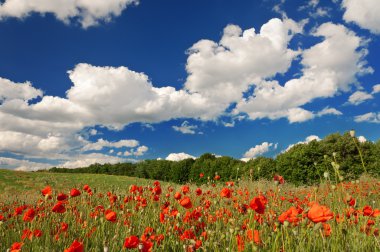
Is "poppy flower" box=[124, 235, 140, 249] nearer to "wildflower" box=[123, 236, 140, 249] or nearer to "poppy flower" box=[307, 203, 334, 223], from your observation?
"wildflower" box=[123, 236, 140, 249]

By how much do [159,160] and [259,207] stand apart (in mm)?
49480

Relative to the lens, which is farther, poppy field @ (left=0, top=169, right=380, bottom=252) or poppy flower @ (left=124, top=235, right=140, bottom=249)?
poppy field @ (left=0, top=169, right=380, bottom=252)

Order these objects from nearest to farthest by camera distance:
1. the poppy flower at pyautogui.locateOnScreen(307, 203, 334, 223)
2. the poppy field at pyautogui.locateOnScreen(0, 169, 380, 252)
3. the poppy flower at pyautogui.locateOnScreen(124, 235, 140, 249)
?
the poppy flower at pyautogui.locateOnScreen(307, 203, 334, 223)
the poppy flower at pyautogui.locateOnScreen(124, 235, 140, 249)
the poppy field at pyautogui.locateOnScreen(0, 169, 380, 252)

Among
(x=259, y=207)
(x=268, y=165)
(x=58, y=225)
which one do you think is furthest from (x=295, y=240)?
(x=268, y=165)

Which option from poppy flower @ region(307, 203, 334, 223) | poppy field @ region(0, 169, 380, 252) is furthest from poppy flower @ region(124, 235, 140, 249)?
poppy flower @ region(307, 203, 334, 223)

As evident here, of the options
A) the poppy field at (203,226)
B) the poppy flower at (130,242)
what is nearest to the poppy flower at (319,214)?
the poppy field at (203,226)

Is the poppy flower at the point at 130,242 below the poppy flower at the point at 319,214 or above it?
below

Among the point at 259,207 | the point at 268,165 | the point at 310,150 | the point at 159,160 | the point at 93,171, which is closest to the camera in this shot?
the point at 259,207

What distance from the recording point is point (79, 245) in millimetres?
1954

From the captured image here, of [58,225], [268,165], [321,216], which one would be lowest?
[58,225]

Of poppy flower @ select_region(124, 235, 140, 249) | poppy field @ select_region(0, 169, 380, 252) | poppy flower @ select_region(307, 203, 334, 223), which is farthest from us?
poppy field @ select_region(0, 169, 380, 252)

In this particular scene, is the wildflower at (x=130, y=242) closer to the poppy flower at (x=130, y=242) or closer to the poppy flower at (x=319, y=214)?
the poppy flower at (x=130, y=242)

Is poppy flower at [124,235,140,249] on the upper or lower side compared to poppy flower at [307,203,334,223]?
lower

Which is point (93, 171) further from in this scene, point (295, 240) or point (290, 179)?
point (295, 240)
